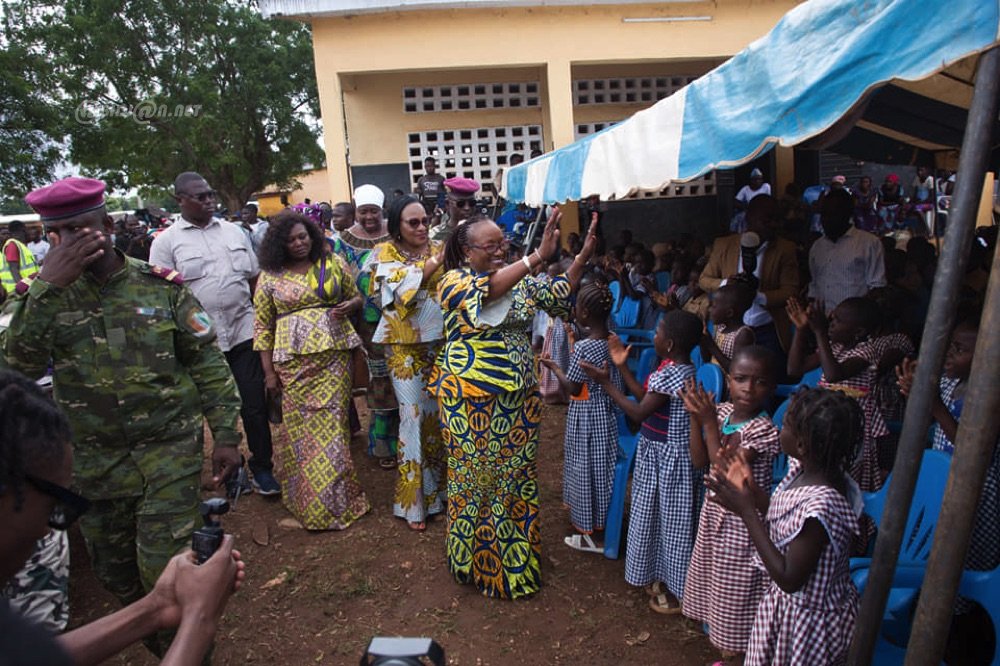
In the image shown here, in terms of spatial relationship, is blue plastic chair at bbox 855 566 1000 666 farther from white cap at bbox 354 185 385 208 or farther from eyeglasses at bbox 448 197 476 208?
white cap at bbox 354 185 385 208

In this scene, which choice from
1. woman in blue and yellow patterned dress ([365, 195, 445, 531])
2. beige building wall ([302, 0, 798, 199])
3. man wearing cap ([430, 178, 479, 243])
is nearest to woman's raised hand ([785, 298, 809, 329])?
woman in blue and yellow patterned dress ([365, 195, 445, 531])

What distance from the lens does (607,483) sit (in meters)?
3.71

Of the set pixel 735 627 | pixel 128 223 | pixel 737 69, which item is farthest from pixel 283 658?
pixel 128 223

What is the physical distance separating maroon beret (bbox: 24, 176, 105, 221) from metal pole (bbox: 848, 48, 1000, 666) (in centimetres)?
249

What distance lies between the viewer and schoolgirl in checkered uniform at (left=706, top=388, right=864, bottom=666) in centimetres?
196

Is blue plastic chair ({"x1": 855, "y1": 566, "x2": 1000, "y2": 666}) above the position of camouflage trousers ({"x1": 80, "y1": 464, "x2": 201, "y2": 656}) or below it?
below

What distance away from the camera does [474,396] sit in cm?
317

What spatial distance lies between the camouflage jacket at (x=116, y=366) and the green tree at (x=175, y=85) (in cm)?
1786

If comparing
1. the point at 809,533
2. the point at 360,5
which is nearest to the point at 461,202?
the point at 809,533

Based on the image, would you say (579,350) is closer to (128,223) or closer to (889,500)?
(889,500)

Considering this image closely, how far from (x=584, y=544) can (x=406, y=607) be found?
104cm

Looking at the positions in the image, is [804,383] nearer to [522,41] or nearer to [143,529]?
[143,529]

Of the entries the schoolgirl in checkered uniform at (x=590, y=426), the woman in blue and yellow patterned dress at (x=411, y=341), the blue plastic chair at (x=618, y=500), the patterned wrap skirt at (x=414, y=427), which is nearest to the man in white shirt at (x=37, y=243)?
the woman in blue and yellow patterned dress at (x=411, y=341)

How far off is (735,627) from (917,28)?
1.98m
